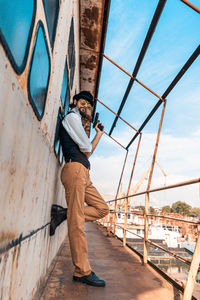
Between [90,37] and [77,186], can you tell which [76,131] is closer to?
[77,186]

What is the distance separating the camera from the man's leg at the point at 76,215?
66.1 inches

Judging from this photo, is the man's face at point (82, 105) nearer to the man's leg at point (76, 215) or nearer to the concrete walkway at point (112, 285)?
the man's leg at point (76, 215)

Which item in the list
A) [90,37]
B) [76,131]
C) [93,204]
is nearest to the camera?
[76,131]

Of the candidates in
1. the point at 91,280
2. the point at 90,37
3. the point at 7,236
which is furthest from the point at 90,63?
the point at 7,236

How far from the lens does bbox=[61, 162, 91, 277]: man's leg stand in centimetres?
168

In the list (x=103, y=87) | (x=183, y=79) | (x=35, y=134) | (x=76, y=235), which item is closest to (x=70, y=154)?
(x=76, y=235)

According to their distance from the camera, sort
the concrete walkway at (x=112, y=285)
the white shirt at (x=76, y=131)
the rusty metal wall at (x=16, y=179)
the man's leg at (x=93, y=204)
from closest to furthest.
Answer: the rusty metal wall at (x=16, y=179) < the concrete walkway at (x=112, y=285) < the white shirt at (x=76, y=131) < the man's leg at (x=93, y=204)

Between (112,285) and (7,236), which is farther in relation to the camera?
(112,285)

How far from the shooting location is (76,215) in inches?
67.8

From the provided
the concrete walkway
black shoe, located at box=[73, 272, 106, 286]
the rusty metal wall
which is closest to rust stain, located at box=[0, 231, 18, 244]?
the rusty metal wall

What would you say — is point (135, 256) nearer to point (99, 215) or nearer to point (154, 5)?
point (99, 215)

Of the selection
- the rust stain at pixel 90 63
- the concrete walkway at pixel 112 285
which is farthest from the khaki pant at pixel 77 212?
the rust stain at pixel 90 63

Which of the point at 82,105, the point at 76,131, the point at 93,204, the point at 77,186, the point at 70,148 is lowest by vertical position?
the point at 93,204

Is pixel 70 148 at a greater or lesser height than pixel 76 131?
lesser
